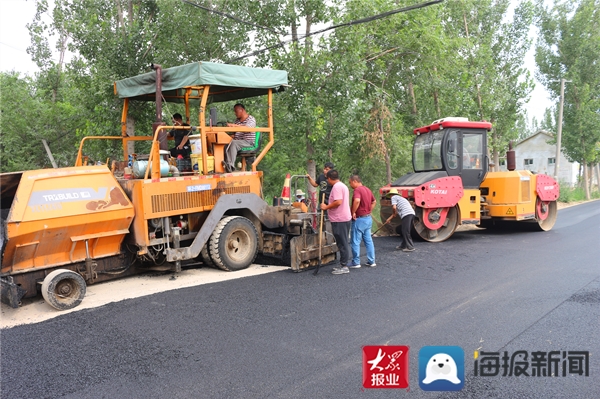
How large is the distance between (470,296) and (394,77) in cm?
1296

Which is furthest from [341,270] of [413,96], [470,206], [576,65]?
[576,65]

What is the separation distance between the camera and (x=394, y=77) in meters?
17.6

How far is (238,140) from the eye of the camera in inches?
307

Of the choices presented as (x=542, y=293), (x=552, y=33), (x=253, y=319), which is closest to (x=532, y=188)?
(x=542, y=293)

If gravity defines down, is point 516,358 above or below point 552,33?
below

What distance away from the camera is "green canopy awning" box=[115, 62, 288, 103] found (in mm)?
6957

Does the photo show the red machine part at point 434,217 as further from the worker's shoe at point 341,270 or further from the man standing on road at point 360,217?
the worker's shoe at point 341,270

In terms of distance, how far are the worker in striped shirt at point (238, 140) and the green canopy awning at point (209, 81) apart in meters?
0.51

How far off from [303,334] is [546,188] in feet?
31.7

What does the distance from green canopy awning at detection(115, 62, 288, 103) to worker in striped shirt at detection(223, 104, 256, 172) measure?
0.51 m

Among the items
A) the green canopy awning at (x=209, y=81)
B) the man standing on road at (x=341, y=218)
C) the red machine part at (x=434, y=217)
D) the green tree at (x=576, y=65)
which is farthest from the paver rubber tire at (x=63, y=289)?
the green tree at (x=576, y=65)

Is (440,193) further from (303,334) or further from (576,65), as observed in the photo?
(576,65)

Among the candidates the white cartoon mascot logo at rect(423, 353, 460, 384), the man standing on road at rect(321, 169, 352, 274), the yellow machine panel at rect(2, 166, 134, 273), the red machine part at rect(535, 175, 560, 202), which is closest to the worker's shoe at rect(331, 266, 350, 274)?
the man standing on road at rect(321, 169, 352, 274)

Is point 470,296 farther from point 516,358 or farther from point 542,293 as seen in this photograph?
point 516,358
